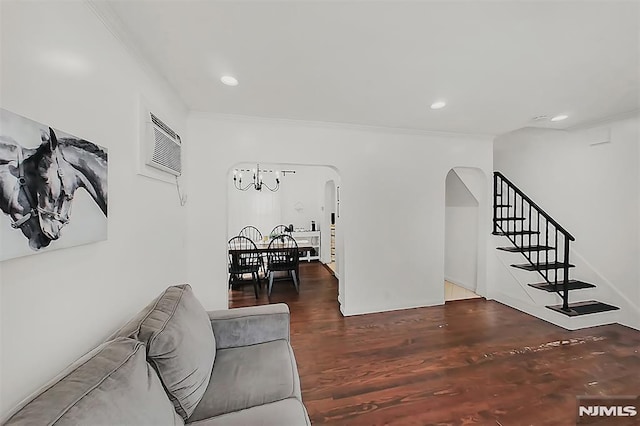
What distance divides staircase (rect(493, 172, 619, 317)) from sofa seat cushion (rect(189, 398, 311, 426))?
3.62 m

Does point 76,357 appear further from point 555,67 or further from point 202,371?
point 555,67

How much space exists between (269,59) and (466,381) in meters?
2.94

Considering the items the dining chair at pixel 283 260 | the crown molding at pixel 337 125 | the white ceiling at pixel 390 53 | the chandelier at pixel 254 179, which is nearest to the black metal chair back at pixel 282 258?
the dining chair at pixel 283 260

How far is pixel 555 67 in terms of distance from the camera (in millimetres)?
2098

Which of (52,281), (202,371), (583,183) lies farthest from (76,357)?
(583,183)

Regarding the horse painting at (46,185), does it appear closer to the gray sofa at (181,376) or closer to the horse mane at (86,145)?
the horse mane at (86,145)

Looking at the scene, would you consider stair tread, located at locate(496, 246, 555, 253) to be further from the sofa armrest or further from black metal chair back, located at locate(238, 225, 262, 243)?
black metal chair back, located at locate(238, 225, 262, 243)

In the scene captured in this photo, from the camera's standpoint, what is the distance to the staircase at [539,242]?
132 inches

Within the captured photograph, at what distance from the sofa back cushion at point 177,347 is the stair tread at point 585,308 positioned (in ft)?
12.9

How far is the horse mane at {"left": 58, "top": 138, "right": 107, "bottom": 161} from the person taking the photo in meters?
1.15

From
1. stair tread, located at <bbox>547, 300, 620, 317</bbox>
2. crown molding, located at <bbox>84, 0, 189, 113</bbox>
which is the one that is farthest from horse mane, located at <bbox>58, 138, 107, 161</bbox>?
stair tread, located at <bbox>547, 300, 620, 317</bbox>

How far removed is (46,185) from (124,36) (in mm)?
1170

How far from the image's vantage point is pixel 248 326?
6.12ft

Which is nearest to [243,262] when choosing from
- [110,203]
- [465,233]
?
[110,203]
